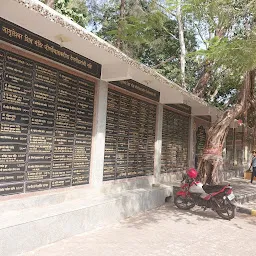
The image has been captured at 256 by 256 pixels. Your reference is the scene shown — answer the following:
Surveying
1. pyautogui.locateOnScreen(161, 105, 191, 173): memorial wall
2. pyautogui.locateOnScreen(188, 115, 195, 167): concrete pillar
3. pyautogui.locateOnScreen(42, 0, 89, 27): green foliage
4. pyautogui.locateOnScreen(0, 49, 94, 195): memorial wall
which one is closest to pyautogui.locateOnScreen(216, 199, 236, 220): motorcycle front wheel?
pyautogui.locateOnScreen(0, 49, 94, 195): memorial wall

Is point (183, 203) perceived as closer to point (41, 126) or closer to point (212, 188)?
point (212, 188)

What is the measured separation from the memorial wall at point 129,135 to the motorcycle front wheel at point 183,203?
139cm

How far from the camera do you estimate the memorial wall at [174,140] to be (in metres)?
10.1

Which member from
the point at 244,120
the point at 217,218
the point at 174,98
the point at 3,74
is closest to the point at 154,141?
the point at 174,98

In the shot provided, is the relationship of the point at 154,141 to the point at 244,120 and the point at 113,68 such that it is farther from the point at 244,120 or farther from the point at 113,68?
the point at 244,120

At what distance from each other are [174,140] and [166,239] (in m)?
5.91

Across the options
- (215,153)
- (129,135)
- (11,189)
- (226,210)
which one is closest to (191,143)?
(215,153)

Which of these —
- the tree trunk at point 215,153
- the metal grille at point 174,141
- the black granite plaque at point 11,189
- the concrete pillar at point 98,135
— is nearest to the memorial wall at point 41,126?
the black granite plaque at point 11,189

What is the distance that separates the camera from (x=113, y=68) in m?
6.48

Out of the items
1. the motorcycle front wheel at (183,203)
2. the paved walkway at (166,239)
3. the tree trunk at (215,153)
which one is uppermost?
the tree trunk at (215,153)

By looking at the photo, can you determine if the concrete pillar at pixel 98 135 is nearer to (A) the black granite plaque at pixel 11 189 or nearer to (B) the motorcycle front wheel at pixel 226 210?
(A) the black granite plaque at pixel 11 189

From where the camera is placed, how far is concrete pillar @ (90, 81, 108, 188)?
661cm

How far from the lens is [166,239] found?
5.12 metres

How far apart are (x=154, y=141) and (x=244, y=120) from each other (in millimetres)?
6648
